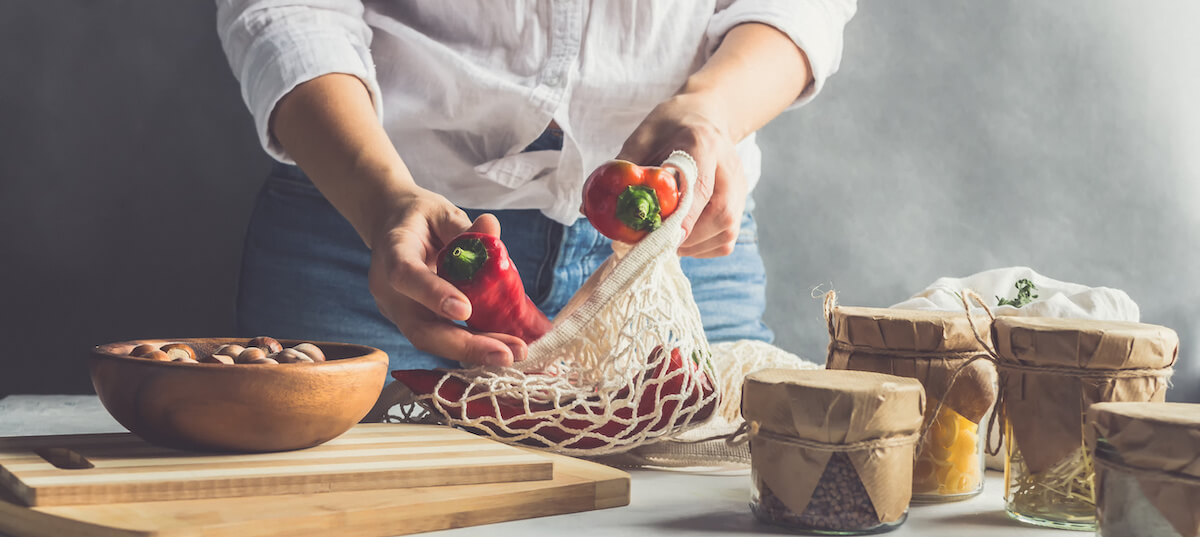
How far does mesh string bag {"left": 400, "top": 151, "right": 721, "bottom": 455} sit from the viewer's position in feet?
2.65

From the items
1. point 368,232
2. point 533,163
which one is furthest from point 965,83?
point 368,232

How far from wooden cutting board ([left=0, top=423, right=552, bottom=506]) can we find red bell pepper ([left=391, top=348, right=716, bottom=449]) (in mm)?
62

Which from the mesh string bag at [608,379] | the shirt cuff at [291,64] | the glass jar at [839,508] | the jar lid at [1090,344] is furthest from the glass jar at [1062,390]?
the shirt cuff at [291,64]

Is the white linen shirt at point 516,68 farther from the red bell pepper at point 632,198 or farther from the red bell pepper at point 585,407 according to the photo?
the red bell pepper at point 585,407

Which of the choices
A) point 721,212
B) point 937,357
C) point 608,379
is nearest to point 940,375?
point 937,357

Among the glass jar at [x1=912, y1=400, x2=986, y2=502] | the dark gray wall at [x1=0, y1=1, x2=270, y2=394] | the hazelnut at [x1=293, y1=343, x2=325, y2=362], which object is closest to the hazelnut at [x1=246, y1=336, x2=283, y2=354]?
the hazelnut at [x1=293, y1=343, x2=325, y2=362]

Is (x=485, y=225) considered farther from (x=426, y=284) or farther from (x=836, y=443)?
(x=836, y=443)

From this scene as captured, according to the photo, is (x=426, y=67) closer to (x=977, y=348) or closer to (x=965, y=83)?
(x=977, y=348)

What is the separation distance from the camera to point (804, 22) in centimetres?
122

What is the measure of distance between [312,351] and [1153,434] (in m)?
0.55

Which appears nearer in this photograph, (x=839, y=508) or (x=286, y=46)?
(x=839, y=508)

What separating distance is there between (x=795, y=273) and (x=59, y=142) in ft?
4.11

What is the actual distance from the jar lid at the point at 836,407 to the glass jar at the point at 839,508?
0.02 metres

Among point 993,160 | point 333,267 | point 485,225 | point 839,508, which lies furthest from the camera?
point 993,160
